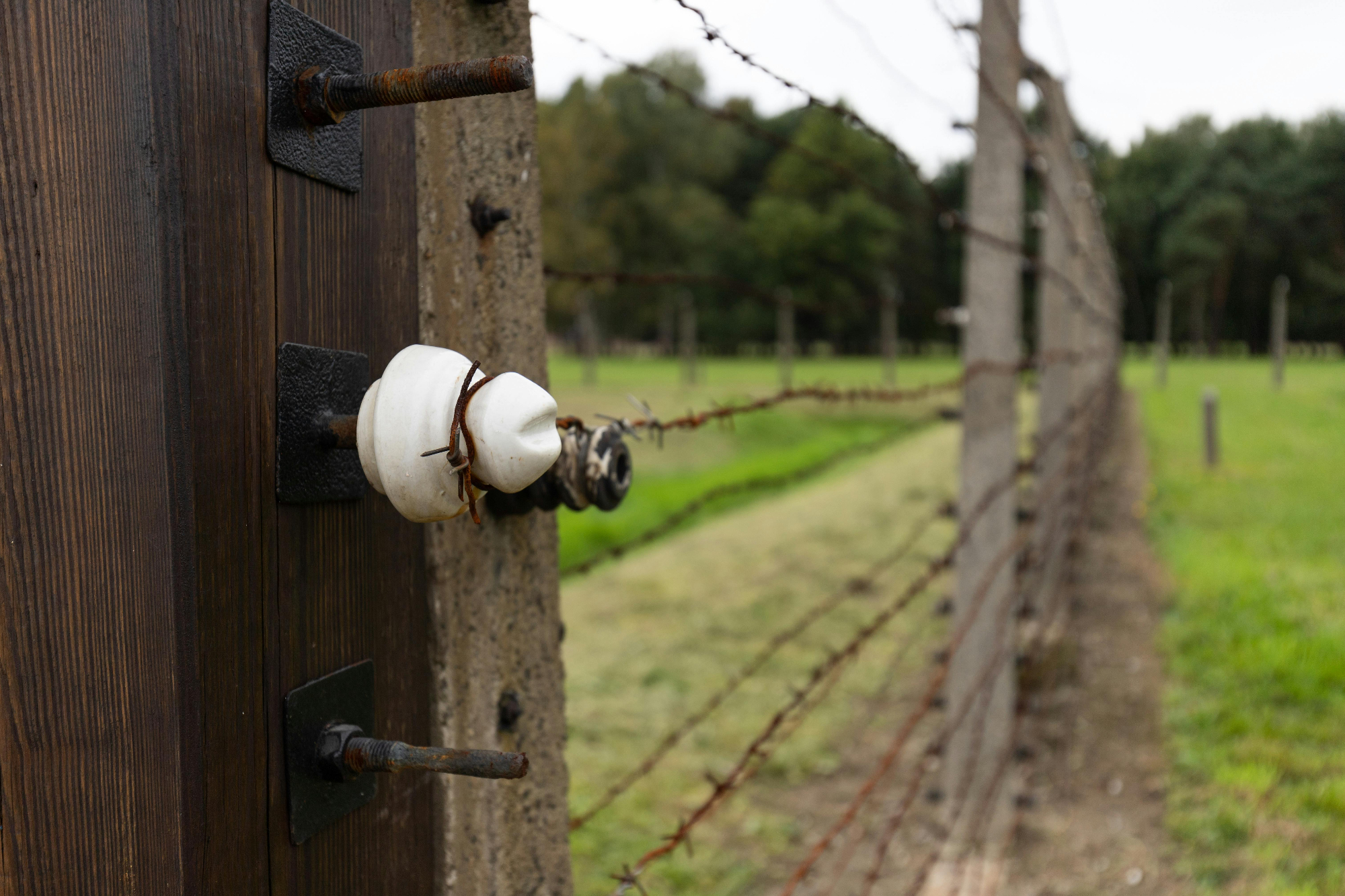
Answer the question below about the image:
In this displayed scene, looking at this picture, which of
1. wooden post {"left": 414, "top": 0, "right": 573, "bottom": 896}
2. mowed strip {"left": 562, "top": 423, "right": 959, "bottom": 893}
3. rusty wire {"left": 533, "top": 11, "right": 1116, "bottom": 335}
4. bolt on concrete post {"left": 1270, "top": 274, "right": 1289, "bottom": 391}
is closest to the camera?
wooden post {"left": 414, "top": 0, "right": 573, "bottom": 896}

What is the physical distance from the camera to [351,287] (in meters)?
0.74

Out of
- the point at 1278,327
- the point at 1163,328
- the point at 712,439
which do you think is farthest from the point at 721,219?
the point at 1278,327

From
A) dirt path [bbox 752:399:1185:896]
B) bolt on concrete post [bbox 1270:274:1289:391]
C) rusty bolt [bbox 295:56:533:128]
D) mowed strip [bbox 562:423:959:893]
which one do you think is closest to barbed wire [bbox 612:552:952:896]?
dirt path [bbox 752:399:1185:896]

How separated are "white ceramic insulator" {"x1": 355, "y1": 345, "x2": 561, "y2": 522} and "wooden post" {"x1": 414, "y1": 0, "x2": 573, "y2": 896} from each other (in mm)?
178

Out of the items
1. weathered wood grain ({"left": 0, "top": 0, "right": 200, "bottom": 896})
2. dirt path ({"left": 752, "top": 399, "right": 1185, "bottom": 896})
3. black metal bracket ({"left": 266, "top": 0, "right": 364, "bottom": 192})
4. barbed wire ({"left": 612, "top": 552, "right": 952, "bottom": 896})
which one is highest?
black metal bracket ({"left": 266, "top": 0, "right": 364, "bottom": 192})

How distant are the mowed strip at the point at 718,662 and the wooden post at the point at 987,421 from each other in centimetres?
52

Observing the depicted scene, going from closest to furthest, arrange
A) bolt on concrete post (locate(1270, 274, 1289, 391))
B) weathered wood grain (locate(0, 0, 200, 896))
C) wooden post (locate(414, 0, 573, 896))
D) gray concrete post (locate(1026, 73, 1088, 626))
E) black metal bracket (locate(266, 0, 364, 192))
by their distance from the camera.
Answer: weathered wood grain (locate(0, 0, 200, 896)) < black metal bracket (locate(266, 0, 364, 192)) < wooden post (locate(414, 0, 573, 896)) < gray concrete post (locate(1026, 73, 1088, 626)) < bolt on concrete post (locate(1270, 274, 1289, 391))

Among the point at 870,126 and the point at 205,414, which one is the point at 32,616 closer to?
the point at 205,414

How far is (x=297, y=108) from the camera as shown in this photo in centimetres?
68

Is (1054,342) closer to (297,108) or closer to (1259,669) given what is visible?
(1259,669)

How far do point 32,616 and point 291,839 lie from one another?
0.78 feet

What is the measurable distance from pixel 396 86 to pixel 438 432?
9.4 inches

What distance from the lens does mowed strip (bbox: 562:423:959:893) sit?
3.04 meters

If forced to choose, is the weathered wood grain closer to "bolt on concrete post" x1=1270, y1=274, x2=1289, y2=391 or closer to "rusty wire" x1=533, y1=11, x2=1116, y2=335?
"rusty wire" x1=533, y1=11, x2=1116, y2=335
